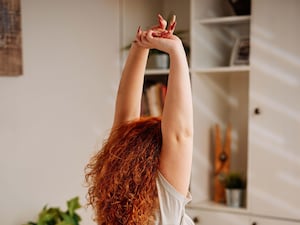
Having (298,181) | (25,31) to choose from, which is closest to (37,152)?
(25,31)

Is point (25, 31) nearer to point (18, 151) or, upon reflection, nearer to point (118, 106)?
point (18, 151)

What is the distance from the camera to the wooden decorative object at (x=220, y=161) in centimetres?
294

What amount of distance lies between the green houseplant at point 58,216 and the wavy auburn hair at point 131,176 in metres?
1.13

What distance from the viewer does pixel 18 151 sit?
2283 millimetres

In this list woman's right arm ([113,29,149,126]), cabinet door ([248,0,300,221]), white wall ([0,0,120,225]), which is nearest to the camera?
woman's right arm ([113,29,149,126])

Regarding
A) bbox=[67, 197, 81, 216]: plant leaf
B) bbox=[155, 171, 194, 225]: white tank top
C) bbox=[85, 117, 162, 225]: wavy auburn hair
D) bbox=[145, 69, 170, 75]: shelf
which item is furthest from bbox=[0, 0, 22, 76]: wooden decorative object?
bbox=[155, 171, 194, 225]: white tank top

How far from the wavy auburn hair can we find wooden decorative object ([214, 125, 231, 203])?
177 cm

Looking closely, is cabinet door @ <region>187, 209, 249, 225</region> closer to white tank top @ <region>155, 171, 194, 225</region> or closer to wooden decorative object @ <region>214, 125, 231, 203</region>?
wooden decorative object @ <region>214, 125, 231, 203</region>

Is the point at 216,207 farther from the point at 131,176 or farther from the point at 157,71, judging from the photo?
the point at 131,176

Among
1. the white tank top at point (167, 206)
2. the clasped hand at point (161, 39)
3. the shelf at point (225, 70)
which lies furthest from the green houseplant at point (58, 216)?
the clasped hand at point (161, 39)

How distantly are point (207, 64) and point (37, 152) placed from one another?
1178 millimetres

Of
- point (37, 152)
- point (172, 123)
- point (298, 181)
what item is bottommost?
point (298, 181)

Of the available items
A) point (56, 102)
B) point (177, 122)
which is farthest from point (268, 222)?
point (177, 122)

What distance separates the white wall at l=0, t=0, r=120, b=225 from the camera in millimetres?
2268
